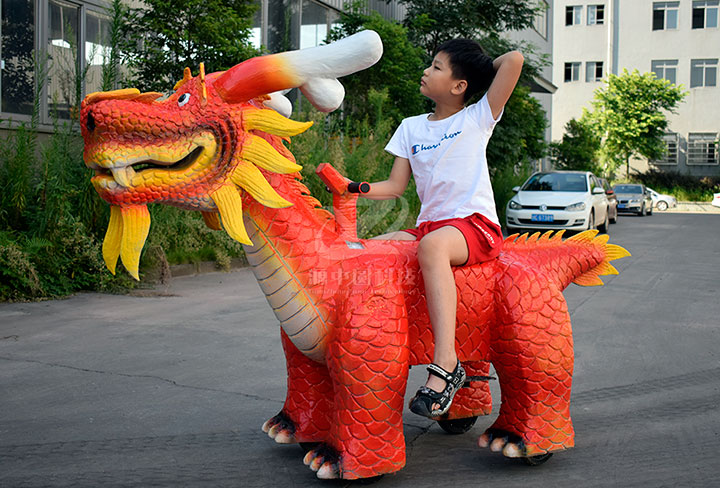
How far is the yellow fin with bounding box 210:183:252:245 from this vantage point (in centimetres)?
261

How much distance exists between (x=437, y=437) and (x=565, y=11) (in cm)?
4202

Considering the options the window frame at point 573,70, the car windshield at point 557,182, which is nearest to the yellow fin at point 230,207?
the car windshield at point 557,182

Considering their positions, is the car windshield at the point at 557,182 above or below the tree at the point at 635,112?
below

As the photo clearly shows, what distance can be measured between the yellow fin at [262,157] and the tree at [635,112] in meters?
35.4

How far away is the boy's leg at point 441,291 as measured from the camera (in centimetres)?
269

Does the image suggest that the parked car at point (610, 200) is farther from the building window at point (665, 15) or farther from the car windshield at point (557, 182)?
the building window at point (665, 15)

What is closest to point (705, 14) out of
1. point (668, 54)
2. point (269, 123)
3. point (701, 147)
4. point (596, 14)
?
point (668, 54)

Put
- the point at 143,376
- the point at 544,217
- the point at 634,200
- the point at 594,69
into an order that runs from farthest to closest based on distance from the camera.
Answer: the point at 594,69, the point at 634,200, the point at 544,217, the point at 143,376

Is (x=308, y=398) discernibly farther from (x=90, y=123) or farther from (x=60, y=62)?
(x=60, y=62)

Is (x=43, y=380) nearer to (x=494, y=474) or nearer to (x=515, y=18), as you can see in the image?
(x=494, y=474)

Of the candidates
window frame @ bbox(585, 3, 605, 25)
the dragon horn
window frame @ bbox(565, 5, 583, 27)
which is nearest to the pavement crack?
the dragon horn

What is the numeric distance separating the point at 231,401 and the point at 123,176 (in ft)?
5.76

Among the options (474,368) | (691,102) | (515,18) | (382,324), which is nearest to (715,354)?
(474,368)

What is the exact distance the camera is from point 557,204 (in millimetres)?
14656
